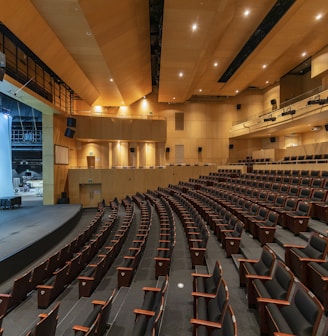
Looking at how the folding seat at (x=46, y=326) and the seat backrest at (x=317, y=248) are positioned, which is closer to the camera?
the folding seat at (x=46, y=326)

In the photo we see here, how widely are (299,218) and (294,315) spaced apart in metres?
1.79

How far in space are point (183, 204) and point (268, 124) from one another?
560 cm

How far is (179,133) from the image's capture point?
39.5 ft

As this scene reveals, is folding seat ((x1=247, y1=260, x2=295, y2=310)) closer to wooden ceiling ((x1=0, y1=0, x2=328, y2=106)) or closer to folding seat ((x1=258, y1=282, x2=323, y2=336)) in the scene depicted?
folding seat ((x1=258, y1=282, x2=323, y2=336))

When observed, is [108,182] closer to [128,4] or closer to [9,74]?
[9,74]

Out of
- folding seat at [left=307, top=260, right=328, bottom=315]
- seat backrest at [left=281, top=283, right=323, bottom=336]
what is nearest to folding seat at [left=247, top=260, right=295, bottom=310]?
seat backrest at [left=281, top=283, right=323, bottom=336]

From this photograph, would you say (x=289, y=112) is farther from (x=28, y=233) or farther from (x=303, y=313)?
(x=28, y=233)

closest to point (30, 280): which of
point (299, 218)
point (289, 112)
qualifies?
point (299, 218)

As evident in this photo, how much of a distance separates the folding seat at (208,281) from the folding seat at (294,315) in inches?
17.5

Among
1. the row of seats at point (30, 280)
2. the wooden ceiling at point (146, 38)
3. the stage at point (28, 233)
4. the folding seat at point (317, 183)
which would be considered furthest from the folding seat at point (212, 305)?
the wooden ceiling at point (146, 38)

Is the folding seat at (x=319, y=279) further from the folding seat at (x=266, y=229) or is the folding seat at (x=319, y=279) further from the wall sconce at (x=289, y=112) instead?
the wall sconce at (x=289, y=112)

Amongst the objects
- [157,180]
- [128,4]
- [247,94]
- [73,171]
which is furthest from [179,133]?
[128,4]

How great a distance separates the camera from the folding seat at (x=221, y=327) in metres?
1.31

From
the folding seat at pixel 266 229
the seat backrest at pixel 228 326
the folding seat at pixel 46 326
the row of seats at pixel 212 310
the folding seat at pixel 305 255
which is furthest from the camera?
the folding seat at pixel 266 229
